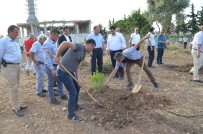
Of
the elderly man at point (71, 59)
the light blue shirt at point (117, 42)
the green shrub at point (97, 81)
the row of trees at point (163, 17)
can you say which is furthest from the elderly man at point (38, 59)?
the row of trees at point (163, 17)

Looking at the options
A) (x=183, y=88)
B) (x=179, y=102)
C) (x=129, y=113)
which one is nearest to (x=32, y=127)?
(x=129, y=113)

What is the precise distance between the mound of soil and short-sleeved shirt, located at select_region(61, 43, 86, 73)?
104 cm

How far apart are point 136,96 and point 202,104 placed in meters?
1.44

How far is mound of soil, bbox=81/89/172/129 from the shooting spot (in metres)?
4.99

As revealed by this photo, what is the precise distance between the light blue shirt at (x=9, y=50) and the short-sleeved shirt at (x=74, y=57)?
1106 mm

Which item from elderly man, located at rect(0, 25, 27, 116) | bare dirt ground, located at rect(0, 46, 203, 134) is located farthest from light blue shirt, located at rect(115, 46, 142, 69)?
elderly man, located at rect(0, 25, 27, 116)

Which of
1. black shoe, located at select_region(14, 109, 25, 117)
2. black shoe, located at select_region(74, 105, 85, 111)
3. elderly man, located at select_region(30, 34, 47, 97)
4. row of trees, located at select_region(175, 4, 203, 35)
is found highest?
row of trees, located at select_region(175, 4, 203, 35)

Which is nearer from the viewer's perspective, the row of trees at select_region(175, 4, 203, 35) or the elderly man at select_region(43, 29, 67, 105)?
the elderly man at select_region(43, 29, 67, 105)

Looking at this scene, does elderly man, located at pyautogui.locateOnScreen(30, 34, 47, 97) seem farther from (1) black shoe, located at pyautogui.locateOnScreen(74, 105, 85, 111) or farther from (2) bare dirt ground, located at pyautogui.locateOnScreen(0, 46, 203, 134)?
(1) black shoe, located at pyautogui.locateOnScreen(74, 105, 85, 111)

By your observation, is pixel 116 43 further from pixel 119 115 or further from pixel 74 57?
pixel 74 57

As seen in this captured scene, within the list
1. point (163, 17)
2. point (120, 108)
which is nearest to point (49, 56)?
point (120, 108)

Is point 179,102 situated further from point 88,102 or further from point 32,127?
point 32,127

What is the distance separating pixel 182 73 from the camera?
10.3 m

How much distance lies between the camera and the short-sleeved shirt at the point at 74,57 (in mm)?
4758
